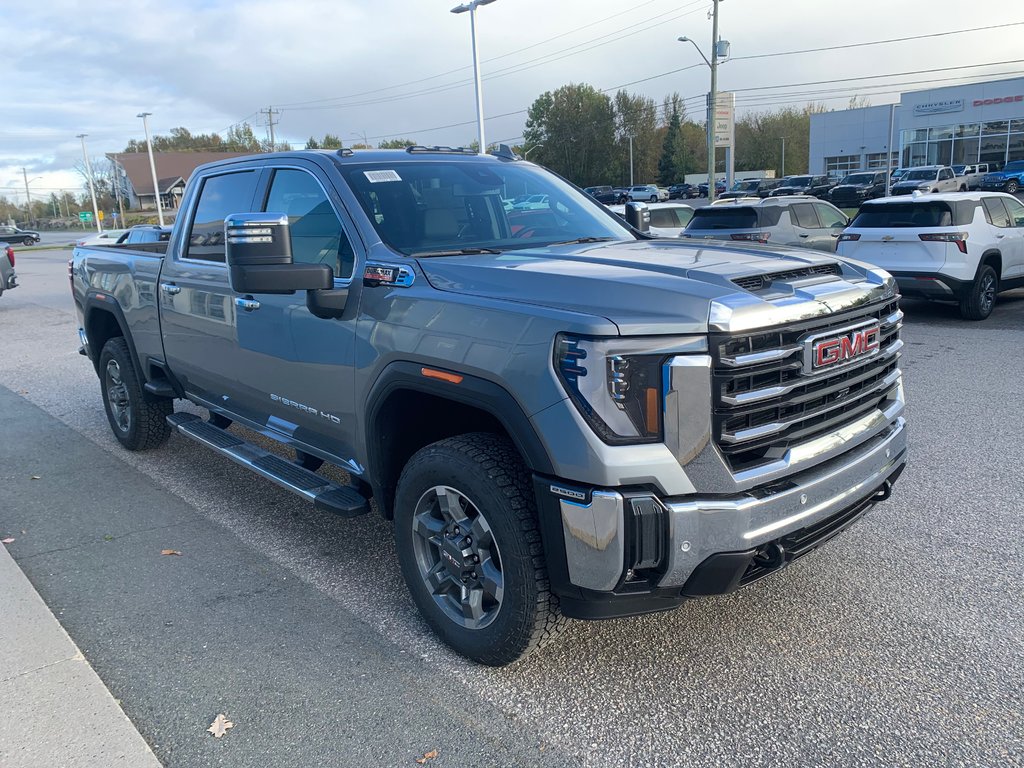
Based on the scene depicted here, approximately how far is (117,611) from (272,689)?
113 cm

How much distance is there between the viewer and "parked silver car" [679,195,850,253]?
45.3 ft

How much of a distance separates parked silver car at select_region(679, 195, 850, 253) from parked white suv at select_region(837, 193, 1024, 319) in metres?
2.22

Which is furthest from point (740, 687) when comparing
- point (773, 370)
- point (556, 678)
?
point (773, 370)

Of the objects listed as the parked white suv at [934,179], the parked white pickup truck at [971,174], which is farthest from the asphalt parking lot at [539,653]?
the parked white pickup truck at [971,174]

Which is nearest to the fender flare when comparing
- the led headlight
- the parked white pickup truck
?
the led headlight

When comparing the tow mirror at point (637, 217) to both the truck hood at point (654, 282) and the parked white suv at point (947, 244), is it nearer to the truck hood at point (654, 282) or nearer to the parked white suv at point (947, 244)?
the truck hood at point (654, 282)

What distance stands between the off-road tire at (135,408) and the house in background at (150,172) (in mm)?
81349

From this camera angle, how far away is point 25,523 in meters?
4.90

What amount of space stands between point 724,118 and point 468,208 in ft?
→ 111

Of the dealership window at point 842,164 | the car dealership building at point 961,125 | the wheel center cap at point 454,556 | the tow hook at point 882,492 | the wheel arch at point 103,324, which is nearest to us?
the wheel center cap at point 454,556

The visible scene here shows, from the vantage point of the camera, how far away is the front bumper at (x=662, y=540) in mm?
2574

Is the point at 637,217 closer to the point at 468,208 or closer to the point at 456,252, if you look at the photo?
the point at 468,208

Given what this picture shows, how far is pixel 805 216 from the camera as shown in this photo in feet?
47.8

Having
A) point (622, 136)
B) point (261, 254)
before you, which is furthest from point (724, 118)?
point (622, 136)
